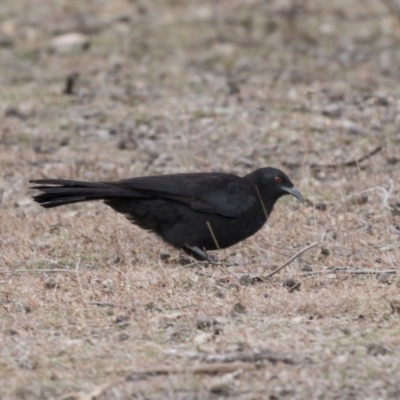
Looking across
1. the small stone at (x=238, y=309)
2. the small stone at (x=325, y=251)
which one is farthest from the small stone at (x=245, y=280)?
the small stone at (x=325, y=251)

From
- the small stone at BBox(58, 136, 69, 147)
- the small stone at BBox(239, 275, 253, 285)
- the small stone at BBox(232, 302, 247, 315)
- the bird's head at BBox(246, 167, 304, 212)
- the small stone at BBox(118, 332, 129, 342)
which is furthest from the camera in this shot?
the small stone at BBox(58, 136, 69, 147)

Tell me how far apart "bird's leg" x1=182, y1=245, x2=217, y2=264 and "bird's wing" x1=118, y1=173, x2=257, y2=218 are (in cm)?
29

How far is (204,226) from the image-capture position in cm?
741

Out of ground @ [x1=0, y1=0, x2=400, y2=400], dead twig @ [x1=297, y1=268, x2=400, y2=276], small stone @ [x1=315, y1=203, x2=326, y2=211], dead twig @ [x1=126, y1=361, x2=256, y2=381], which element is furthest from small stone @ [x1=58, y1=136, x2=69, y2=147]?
dead twig @ [x1=126, y1=361, x2=256, y2=381]

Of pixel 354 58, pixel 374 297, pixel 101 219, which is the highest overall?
pixel 374 297

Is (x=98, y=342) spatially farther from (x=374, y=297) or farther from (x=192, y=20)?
(x=192, y=20)

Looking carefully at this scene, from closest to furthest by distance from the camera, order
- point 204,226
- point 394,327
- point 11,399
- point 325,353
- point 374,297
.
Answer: point 11,399 → point 325,353 → point 394,327 → point 374,297 → point 204,226

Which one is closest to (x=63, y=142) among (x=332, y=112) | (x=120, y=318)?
(x=332, y=112)

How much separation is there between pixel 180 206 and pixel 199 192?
0.59 feet

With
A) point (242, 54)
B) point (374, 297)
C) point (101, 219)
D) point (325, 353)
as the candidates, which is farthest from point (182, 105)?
point (325, 353)

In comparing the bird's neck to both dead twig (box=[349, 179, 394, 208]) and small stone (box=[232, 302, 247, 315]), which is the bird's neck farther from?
small stone (box=[232, 302, 247, 315])

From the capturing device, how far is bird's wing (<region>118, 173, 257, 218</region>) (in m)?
7.40

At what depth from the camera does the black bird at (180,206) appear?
732 centimetres

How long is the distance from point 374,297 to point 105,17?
38.3 ft
